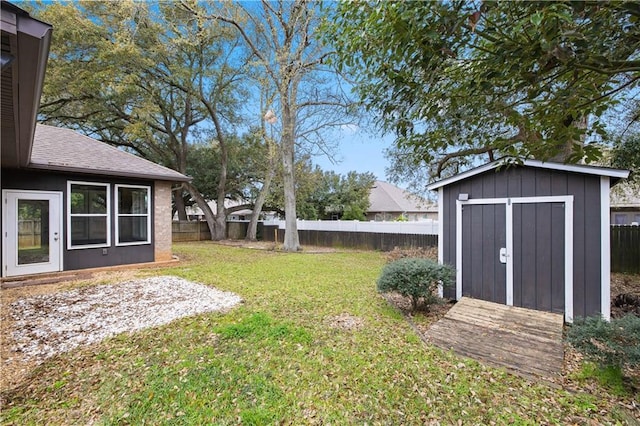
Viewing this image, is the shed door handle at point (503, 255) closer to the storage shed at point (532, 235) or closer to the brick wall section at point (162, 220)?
the storage shed at point (532, 235)

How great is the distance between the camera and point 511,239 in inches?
191

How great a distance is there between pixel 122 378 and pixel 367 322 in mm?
3017

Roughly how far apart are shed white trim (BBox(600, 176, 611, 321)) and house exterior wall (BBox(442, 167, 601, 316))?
0.11ft

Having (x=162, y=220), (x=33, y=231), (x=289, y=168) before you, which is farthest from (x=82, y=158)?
(x=289, y=168)

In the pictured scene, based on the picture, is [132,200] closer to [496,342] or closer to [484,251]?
[484,251]

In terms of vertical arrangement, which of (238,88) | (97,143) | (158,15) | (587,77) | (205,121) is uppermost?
(158,15)

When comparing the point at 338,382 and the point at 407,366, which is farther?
the point at 407,366

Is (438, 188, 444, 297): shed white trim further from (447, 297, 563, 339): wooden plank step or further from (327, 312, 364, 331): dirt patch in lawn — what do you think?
(327, 312, 364, 331): dirt patch in lawn

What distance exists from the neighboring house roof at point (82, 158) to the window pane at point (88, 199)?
0.60 m

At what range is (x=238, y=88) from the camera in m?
17.4

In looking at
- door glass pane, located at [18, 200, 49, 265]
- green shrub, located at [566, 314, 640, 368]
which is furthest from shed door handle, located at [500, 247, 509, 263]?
door glass pane, located at [18, 200, 49, 265]

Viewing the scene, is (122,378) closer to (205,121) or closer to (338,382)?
(338,382)

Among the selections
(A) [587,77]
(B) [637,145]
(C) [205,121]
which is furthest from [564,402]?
(C) [205,121]

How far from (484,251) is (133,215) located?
30.2 ft
